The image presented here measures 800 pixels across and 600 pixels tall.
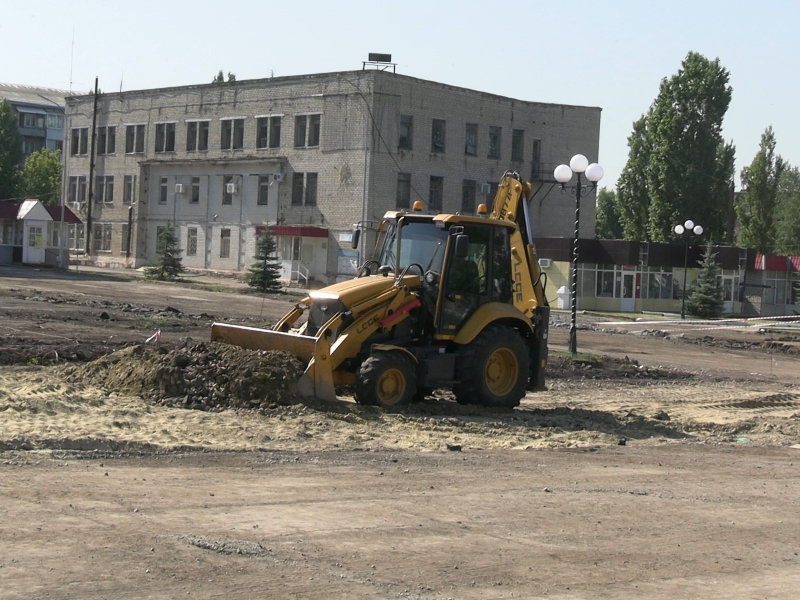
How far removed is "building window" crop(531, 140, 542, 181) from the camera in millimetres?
61625

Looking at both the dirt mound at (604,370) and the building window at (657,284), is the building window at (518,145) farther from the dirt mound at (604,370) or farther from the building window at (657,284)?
the dirt mound at (604,370)

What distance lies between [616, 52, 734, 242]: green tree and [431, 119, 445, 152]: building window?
16408 mm

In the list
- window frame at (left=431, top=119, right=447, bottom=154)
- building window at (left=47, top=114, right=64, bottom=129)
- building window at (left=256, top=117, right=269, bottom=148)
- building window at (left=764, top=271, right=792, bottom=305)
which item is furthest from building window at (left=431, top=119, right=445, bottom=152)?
building window at (left=47, top=114, right=64, bottom=129)

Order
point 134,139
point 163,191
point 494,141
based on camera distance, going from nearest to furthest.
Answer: point 494,141, point 163,191, point 134,139

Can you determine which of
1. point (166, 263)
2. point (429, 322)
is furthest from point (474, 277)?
point (166, 263)

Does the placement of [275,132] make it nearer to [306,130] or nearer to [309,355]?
[306,130]

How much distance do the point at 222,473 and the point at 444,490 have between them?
2014 millimetres

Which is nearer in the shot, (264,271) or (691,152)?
(264,271)

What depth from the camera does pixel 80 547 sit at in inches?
280

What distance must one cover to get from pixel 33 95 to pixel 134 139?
71.9 meters

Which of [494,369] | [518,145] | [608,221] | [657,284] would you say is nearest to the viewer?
[494,369]

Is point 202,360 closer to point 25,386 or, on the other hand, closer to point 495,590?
point 25,386

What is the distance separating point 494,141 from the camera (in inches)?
2367

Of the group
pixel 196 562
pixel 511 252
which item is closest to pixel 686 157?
pixel 511 252
